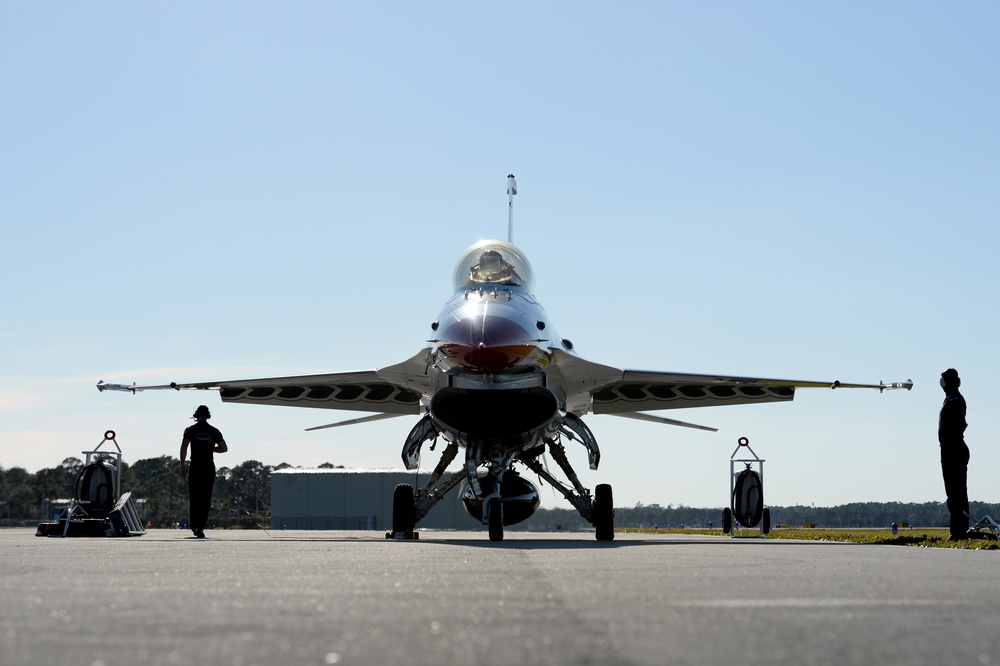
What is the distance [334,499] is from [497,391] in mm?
49398

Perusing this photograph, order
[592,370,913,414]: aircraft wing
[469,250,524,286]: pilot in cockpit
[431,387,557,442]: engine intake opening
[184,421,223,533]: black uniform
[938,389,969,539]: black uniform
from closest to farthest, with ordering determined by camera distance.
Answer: [938,389,969,539]: black uniform < [431,387,557,442]: engine intake opening < [184,421,223,533]: black uniform < [469,250,524,286]: pilot in cockpit < [592,370,913,414]: aircraft wing

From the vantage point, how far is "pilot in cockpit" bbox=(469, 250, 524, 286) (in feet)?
61.1

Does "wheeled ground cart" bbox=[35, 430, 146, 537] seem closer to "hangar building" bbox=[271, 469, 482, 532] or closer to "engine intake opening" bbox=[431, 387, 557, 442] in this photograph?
"engine intake opening" bbox=[431, 387, 557, 442]

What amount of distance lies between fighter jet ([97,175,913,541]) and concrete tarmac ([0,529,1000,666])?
301 inches

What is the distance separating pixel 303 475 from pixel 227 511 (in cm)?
4246

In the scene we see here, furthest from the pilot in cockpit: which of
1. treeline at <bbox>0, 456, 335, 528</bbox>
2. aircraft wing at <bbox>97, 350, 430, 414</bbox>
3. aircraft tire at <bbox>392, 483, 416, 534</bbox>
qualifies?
Result: treeline at <bbox>0, 456, 335, 528</bbox>

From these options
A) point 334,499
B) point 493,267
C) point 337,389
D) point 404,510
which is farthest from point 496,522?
point 334,499

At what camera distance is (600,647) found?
3555mm

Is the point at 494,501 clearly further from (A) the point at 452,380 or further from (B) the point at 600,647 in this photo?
(B) the point at 600,647

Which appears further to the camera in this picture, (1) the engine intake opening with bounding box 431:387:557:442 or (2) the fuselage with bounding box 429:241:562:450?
(1) the engine intake opening with bounding box 431:387:557:442

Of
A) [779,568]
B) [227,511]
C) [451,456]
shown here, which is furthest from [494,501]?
[227,511]

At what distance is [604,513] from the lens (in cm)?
1706

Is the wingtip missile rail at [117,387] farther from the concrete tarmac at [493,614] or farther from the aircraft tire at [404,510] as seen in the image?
the concrete tarmac at [493,614]

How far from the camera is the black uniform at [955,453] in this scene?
43.4ft
